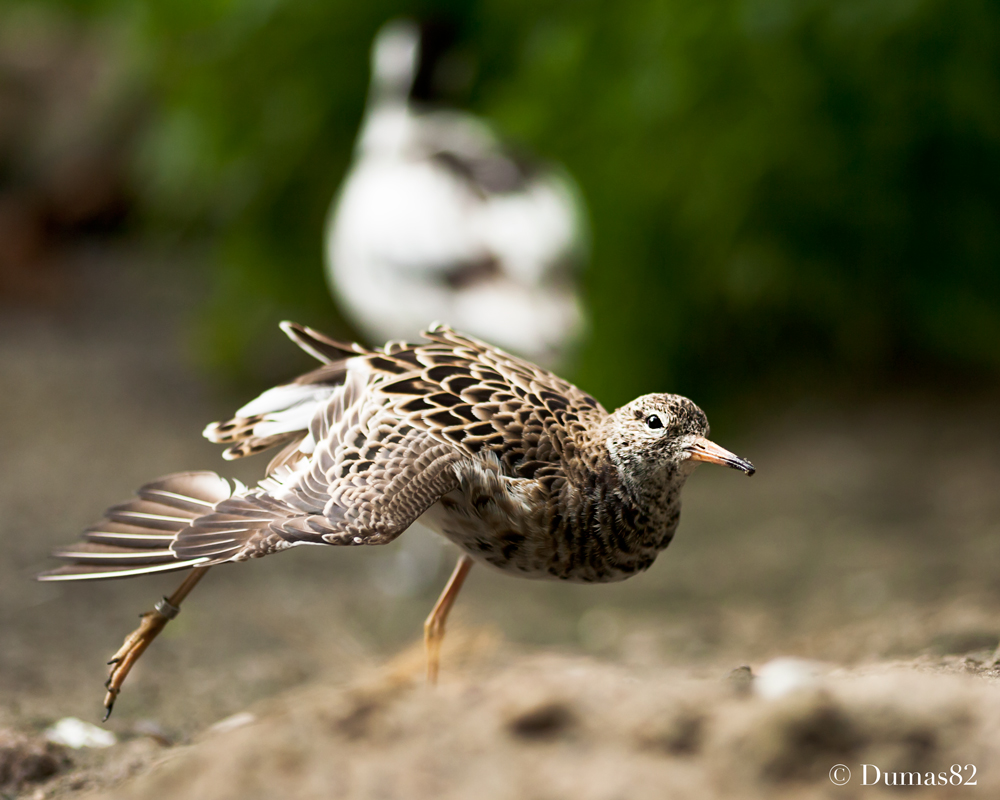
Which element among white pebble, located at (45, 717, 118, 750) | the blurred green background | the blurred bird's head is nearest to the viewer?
white pebble, located at (45, 717, 118, 750)

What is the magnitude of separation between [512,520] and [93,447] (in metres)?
5.52

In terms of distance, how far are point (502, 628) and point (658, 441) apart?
293 centimetres

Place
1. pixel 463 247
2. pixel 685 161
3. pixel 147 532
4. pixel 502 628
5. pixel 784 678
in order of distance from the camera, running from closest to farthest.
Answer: pixel 784 678 → pixel 147 532 → pixel 502 628 → pixel 463 247 → pixel 685 161

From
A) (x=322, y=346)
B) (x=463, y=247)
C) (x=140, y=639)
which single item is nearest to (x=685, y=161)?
(x=463, y=247)

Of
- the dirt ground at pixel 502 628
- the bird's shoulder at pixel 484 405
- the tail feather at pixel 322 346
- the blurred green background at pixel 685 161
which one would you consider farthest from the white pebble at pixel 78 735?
the blurred green background at pixel 685 161

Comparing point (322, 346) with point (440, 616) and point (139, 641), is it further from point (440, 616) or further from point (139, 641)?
point (139, 641)

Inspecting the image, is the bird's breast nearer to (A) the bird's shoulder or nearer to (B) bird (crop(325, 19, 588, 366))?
(A) the bird's shoulder

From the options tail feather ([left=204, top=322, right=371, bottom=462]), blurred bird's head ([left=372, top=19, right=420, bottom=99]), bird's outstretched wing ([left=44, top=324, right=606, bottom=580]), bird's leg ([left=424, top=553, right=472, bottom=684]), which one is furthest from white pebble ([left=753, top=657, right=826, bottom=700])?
blurred bird's head ([left=372, top=19, right=420, bottom=99])

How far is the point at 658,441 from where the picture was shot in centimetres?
268

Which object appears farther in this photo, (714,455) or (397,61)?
(397,61)

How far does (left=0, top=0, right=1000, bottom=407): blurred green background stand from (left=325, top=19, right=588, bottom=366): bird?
76 centimetres

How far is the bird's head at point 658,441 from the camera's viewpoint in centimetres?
266

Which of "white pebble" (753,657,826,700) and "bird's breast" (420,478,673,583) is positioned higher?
"bird's breast" (420,478,673,583)

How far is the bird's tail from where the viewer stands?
96.7 inches
